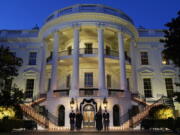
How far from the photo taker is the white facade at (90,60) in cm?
2044

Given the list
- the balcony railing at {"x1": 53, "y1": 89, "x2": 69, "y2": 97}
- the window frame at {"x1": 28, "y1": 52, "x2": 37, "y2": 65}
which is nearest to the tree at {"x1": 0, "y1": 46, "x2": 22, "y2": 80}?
the balcony railing at {"x1": 53, "y1": 89, "x2": 69, "y2": 97}

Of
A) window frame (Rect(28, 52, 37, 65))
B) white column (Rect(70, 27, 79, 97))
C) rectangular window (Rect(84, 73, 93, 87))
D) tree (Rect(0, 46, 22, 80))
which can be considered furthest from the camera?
window frame (Rect(28, 52, 37, 65))

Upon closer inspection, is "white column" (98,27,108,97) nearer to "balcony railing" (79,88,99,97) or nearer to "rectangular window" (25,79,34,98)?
"balcony railing" (79,88,99,97)

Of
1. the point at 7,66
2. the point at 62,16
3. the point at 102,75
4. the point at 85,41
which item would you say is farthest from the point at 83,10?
the point at 7,66

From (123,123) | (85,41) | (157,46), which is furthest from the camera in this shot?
(157,46)

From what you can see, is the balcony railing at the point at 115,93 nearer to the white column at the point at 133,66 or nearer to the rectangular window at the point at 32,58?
the white column at the point at 133,66

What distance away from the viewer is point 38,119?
706 inches

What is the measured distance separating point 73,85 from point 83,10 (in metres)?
9.10

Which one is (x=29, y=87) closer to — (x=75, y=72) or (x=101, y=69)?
(x=75, y=72)

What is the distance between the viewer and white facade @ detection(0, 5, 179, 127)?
20438 mm

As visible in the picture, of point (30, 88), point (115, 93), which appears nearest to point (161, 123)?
point (115, 93)

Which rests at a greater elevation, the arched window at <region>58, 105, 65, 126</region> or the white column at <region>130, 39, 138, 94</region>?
the white column at <region>130, 39, 138, 94</region>

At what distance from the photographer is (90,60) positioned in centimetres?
2330

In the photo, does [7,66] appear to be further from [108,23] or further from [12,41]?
[12,41]
